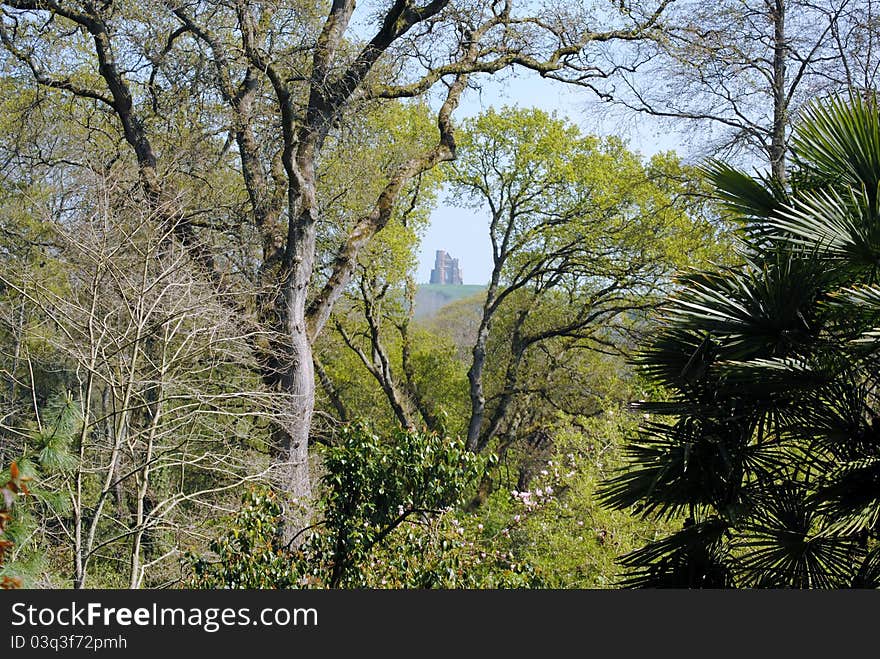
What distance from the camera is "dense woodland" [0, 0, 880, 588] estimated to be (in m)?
5.12

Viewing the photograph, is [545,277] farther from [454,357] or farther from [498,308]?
[454,357]

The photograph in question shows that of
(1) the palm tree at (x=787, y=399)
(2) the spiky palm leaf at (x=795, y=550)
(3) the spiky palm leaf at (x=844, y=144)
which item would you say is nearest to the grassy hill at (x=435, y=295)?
(3) the spiky palm leaf at (x=844, y=144)

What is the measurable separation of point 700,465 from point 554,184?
16.8 metres

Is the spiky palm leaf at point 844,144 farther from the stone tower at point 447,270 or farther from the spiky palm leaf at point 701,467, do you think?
the stone tower at point 447,270

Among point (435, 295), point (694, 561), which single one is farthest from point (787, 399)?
point (435, 295)

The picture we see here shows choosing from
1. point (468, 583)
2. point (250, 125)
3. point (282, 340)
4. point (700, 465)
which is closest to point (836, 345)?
point (700, 465)

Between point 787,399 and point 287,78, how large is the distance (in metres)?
8.61

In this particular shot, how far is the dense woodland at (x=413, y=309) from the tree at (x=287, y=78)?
6cm

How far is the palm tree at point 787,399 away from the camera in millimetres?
4711

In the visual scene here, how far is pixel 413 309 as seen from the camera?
2292 cm

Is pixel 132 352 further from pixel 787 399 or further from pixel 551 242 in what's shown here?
pixel 551 242

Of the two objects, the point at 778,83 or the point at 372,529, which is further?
the point at 778,83

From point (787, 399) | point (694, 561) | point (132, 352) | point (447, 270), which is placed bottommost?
point (694, 561)

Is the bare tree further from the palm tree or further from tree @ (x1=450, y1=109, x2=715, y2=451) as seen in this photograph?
tree @ (x1=450, y1=109, x2=715, y2=451)
